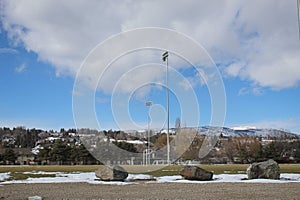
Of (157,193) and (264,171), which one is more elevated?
(264,171)

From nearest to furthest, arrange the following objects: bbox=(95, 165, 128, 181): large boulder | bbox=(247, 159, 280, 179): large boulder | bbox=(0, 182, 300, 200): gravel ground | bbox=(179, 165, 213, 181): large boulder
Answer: bbox=(0, 182, 300, 200): gravel ground, bbox=(95, 165, 128, 181): large boulder, bbox=(179, 165, 213, 181): large boulder, bbox=(247, 159, 280, 179): large boulder

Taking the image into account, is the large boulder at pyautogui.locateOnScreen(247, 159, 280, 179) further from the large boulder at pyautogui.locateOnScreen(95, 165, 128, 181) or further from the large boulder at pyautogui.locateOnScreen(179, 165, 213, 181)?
the large boulder at pyautogui.locateOnScreen(95, 165, 128, 181)

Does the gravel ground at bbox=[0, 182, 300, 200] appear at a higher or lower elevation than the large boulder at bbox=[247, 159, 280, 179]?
lower

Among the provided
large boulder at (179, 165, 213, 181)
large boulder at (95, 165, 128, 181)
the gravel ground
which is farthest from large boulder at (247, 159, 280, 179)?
large boulder at (95, 165, 128, 181)

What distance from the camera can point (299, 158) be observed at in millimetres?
69312

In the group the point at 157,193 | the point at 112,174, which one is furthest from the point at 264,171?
the point at 157,193

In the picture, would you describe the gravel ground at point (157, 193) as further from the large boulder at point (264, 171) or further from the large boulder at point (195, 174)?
the large boulder at point (264, 171)

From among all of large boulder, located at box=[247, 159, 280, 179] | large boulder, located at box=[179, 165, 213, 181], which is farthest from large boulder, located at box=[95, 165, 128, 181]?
large boulder, located at box=[247, 159, 280, 179]

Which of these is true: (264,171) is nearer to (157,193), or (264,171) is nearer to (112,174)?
(112,174)

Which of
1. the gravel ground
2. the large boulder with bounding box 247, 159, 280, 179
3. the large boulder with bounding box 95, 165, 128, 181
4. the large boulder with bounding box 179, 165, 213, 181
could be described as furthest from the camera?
the large boulder with bounding box 247, 159, 280, 179

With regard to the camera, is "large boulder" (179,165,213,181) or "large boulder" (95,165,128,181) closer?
"large boulder" (95,165,128,181)

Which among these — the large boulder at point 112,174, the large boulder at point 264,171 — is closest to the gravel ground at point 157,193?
the large boulder at point 112,174

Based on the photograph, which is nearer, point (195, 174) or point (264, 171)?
point (195, 174)

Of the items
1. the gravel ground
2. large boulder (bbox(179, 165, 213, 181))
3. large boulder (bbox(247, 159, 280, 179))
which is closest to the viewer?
the gravel ground
